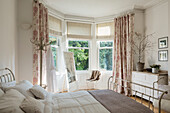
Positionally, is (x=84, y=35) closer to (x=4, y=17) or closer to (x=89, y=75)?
(x=89, y=75)

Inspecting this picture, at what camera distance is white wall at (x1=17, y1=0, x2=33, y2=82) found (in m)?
3.20

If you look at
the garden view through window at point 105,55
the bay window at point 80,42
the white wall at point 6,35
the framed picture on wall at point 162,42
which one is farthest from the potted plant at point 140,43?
the white wall at point 6,35

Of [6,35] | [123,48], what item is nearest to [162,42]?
[123,48]

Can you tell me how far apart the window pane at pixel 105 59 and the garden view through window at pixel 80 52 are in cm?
59

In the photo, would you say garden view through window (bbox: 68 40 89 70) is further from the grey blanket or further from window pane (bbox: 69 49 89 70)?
the grey blanket

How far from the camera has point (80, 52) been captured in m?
5.25

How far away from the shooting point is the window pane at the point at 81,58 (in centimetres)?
522

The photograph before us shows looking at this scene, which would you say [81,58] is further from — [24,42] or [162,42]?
[162,42]

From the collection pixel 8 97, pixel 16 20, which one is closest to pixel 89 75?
pixel 16 20

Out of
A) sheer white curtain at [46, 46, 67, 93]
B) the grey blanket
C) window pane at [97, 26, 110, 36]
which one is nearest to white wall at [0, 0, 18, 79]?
sheer white curtain at [46, 46, 67, 93]

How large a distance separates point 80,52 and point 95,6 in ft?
6.27

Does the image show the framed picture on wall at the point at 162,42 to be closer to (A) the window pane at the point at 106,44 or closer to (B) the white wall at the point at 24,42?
(A) the window pane at the point at 106,44

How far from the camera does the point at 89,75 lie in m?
5.24

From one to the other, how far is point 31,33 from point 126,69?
326cm
